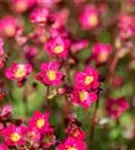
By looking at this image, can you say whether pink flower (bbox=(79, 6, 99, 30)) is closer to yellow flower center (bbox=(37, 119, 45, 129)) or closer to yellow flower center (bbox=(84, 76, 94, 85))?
yellow flower center (bbox=(84, 76, 94, 85))

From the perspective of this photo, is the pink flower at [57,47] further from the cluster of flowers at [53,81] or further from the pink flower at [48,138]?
the pink flower at [48,138]

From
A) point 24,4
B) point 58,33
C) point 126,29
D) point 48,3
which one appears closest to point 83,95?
point 58,33

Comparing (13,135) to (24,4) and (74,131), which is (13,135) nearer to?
(74,131)

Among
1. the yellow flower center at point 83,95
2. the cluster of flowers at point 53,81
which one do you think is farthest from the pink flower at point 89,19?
the yellow flower center at point 83,95

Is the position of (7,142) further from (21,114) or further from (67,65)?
(21,114)

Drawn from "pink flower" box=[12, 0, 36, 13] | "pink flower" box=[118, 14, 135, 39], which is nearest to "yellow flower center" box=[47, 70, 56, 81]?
"pink flower" box=[118, 14, 135, 39]

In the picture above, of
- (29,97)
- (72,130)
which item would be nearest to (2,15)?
(29,97)
